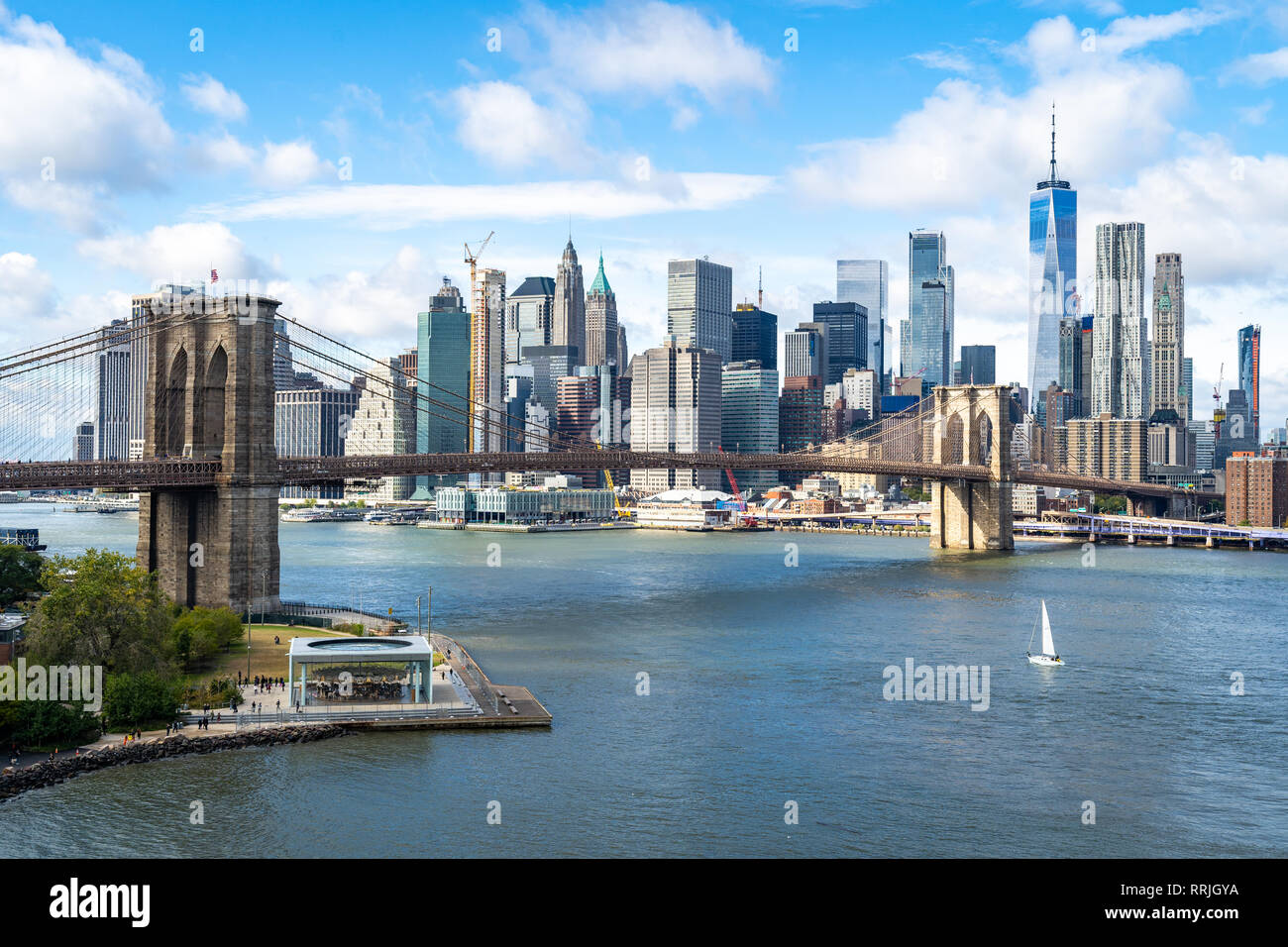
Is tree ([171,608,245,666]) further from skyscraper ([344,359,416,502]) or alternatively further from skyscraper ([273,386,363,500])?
skyscraper ([273,386,363,500])

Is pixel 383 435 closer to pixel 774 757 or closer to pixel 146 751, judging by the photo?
pixel 146 751

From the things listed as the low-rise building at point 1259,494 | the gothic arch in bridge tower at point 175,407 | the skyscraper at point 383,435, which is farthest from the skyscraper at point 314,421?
the gothic arch in bridge tower at point 175,407

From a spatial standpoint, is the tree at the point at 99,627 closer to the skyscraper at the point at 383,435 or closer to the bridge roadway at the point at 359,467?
the bridge roadway at the point at 359,467

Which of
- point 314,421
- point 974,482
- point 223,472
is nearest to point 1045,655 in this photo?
point 223,472

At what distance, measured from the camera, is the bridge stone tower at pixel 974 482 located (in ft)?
298

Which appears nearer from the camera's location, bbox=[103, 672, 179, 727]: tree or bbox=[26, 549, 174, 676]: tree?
bbox=[103, 672, 179, 727]: tree

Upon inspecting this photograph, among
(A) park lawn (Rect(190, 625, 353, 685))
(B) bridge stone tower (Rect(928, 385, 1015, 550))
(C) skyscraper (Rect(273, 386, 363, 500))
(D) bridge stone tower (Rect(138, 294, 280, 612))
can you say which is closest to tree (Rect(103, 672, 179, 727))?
(A) park lawn (Rect(190, 625, 353, 685))

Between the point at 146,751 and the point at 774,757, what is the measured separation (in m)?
12.7

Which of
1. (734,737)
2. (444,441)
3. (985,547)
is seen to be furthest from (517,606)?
(444,441)

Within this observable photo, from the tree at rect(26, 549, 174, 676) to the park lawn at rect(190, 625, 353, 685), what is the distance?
1.68 meters

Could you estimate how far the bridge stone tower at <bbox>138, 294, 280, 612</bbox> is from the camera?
40062 millimetres

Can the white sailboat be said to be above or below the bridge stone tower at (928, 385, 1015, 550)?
below
